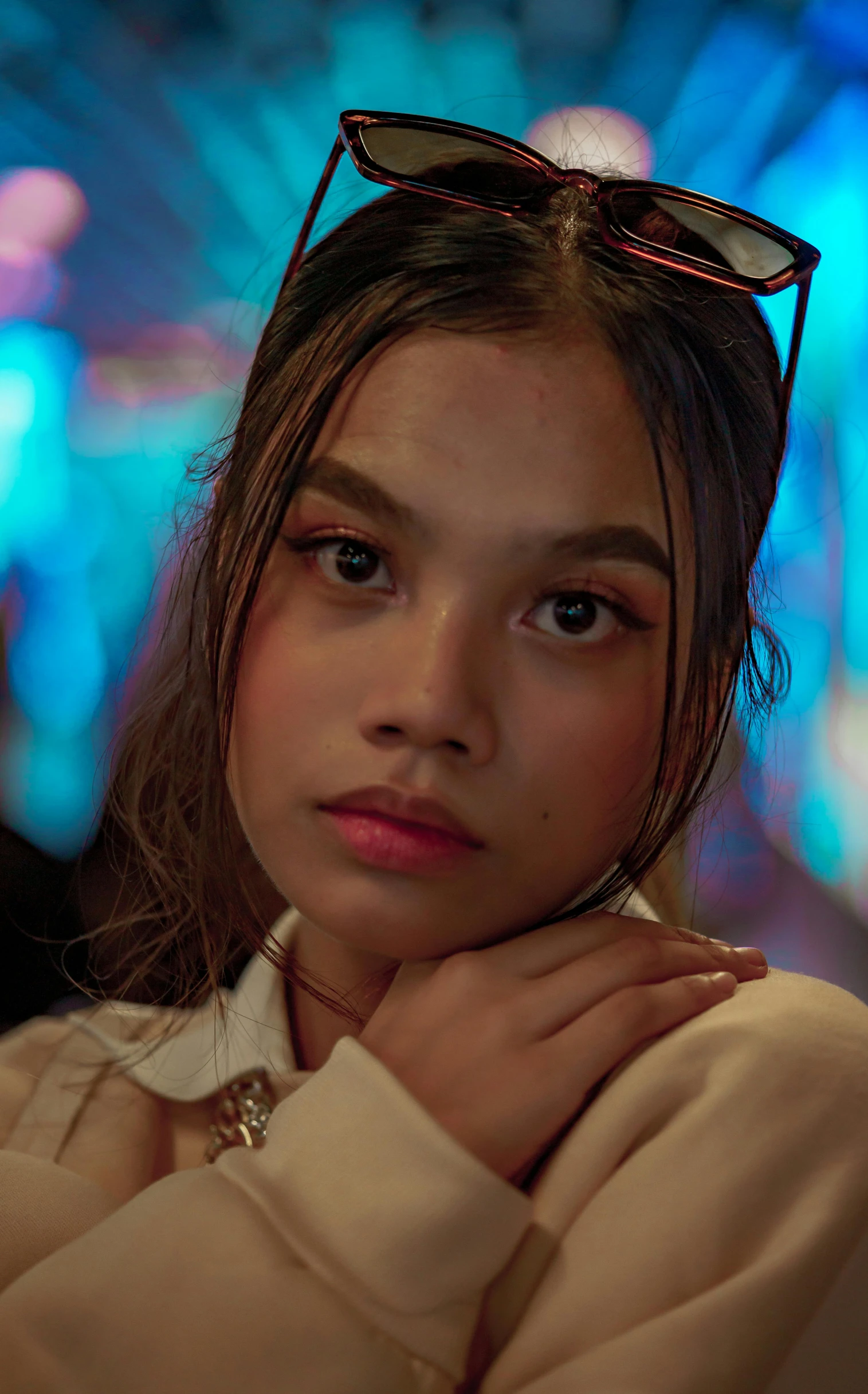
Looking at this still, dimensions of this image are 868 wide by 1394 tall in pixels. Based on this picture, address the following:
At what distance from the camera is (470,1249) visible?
0.58 meters

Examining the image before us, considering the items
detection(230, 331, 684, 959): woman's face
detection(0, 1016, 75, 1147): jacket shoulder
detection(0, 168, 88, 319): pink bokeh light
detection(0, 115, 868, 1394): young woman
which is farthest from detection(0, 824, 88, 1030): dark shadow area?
detection(0, 168, 88, 319): pink bokeh light

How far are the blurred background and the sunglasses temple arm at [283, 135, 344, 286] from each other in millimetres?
435

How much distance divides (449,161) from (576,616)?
39 cm

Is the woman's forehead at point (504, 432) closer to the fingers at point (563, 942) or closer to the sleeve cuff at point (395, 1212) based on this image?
the fingers at point (563, 942)

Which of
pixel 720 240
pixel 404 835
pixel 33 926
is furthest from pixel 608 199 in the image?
pixel 33 926

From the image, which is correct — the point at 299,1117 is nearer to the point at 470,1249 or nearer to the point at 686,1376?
the point at 470,1249

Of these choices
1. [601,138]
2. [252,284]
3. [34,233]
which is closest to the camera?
[601,138]

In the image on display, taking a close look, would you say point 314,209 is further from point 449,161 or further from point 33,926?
point 33,926

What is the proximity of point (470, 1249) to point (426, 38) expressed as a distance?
157cm

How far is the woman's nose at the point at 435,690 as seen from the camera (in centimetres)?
67

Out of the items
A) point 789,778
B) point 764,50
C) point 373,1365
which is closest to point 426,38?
point 764,50

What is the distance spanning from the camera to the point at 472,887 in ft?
2.39

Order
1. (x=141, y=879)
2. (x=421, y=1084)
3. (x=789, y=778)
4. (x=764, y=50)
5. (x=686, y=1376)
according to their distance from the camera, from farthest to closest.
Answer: (x=789, y=778), (x=764, y=50), (x=141, y=879), (x=421, y=1084), (x=686, y=1376)

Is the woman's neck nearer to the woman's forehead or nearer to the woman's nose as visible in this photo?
the woman's nose
